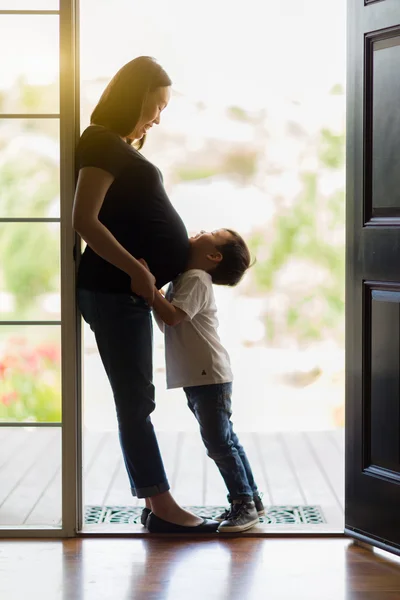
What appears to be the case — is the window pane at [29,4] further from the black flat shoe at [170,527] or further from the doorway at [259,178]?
the doorway at [259,178]

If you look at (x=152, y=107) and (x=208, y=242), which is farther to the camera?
(x=208, y=242)

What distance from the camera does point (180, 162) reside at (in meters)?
5.63

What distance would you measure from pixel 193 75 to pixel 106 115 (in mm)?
3204

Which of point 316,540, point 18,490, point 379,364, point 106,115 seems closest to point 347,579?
point 316,540

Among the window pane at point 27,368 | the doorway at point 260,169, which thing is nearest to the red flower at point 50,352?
the window pane at point 27,368

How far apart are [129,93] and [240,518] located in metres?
1.41

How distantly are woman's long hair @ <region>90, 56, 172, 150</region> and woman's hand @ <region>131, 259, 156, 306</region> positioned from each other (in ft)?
1.49

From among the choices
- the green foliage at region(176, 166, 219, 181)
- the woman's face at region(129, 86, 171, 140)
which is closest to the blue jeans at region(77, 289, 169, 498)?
the woman's face at region(129, 86, 171, 140)

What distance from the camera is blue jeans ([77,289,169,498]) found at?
2.38 meters

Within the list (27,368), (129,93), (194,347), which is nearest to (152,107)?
(129,93)

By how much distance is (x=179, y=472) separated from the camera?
11.0ft

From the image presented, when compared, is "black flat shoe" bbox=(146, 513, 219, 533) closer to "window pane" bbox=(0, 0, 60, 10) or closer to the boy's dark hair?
the boy's dark hair

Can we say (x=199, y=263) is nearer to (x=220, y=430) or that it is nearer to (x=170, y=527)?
(x=220, y=430)

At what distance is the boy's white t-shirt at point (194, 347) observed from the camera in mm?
2473
